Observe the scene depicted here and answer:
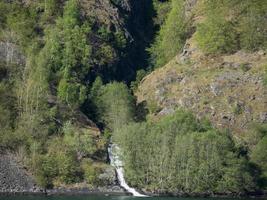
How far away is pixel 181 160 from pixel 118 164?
2111 centimetres

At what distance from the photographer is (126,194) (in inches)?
6432

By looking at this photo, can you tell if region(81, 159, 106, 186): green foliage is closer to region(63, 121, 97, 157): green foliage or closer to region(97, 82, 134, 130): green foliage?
region(63, 121, 97, 157): green foliage

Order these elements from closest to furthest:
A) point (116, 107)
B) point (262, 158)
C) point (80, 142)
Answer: point (262, 158) < point (80, 142) < point (116, 107)

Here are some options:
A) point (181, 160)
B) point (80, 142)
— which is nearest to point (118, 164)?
point (80, 142)

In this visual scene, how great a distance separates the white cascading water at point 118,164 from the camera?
16675 cm

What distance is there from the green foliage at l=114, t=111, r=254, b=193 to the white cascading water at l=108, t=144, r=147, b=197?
237cm

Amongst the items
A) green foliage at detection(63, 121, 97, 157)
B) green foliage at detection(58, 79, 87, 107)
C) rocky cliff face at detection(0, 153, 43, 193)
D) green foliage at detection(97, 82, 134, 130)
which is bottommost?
rocky cliff face at detection(0, 153, 43, 193)

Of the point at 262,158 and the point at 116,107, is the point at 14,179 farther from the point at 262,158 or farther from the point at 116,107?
the point at 262,158

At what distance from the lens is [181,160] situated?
536ft

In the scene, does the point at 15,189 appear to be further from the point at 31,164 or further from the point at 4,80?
the point at 4,80

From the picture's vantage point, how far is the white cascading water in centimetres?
16675

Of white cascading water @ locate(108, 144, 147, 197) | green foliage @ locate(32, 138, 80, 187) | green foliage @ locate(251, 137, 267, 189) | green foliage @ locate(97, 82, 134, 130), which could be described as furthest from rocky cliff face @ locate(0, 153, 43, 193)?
green foliage @ locate(251, 137, 267, 189)

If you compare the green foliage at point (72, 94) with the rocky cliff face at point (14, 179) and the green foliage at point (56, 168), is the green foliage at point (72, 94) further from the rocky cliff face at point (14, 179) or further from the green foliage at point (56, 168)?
the rocky cliff face at point (14, 179)

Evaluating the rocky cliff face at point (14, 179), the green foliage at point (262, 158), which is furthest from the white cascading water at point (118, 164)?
the green foliage at point (262, 158)
